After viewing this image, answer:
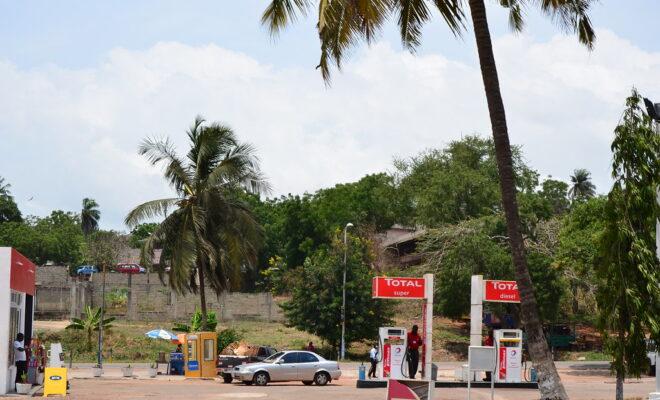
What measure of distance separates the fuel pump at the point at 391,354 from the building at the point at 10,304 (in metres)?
11.8

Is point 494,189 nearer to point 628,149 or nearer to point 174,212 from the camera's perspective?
point 174,212

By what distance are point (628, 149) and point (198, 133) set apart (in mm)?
23115

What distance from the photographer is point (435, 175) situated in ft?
249

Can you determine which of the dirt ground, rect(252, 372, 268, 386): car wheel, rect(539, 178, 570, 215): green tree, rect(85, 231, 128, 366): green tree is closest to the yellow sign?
the dirt ground

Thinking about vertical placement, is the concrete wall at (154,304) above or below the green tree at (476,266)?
below

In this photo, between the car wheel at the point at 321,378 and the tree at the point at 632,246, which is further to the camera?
the car wheel at the point at 321,378

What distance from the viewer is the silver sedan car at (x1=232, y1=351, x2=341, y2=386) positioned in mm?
35531

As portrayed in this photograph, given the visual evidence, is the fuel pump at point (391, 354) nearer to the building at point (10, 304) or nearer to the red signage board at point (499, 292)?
the red signage board at point (499, 292)

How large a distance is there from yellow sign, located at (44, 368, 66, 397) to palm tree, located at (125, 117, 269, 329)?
11877mm

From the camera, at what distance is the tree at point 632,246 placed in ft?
68.9

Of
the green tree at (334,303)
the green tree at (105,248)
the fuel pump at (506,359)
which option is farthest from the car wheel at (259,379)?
the green tree at (105,248)

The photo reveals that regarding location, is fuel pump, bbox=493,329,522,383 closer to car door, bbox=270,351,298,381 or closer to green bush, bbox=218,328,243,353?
car door, bbox=270,351,298,381

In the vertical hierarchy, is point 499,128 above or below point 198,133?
below

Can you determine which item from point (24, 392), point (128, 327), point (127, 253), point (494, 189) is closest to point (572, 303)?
point (494, 189)
